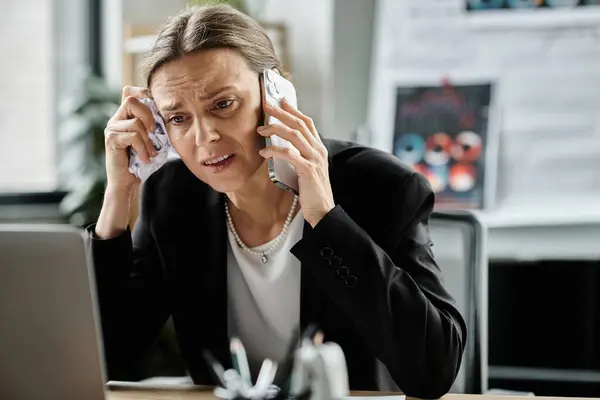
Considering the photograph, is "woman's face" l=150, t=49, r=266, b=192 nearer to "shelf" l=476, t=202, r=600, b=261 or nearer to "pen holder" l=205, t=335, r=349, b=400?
"pen holder" l=205, t=335, r=349, b=400

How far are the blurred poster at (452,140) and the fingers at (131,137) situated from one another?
5.10ft

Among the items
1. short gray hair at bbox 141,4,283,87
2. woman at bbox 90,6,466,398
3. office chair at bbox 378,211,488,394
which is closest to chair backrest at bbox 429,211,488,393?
office chair at bbox 378,211,488,394

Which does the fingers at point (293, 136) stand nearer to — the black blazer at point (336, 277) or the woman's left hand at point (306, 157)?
the woman's left hand at point (306, 157)

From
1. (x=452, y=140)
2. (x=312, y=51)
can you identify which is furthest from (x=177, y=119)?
(x=312, y=51)

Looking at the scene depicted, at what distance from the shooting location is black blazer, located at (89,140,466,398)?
1.29 meters

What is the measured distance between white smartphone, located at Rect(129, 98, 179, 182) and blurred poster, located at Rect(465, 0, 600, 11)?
1707mm

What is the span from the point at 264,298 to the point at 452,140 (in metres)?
1.54

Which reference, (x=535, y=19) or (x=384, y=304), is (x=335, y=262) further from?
(x=535, y=19)

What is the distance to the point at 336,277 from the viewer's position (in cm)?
129

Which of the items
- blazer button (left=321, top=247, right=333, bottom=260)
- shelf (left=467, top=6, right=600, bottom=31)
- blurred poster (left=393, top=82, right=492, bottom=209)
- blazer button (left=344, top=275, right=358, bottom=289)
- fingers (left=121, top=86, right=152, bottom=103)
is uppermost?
shelf (left=467, top=6, right=600, bottom=31)

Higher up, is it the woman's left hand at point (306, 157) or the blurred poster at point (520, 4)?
the blurred poster at point (520, 4)

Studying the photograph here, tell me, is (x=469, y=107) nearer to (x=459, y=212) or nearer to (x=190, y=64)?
(x=459, y=212)

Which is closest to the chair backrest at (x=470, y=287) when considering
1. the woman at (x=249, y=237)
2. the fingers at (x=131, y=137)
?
the woman at (x=249, y=237)

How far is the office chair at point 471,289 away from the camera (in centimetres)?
158
